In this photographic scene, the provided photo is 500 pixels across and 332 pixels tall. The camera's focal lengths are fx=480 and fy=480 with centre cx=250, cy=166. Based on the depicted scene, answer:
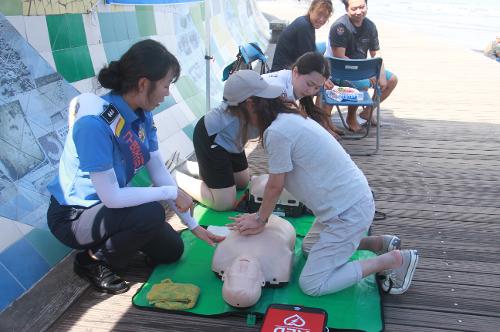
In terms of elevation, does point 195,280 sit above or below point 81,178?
below

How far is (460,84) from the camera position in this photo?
7.07m

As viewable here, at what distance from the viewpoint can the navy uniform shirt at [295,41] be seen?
434 cm

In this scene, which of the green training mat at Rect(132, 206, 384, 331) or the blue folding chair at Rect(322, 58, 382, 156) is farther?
the blue folding chair at Rect(322, 58, 382, 156)

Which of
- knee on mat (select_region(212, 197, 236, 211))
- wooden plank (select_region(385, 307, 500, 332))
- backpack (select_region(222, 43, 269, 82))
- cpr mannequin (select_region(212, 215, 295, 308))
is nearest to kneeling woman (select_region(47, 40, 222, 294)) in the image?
cpr mannequin (select_region(212, 215, 295, 308))

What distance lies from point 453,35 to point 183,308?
53.0ft

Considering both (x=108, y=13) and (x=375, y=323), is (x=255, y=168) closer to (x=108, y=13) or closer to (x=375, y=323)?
(x=108, y=13)

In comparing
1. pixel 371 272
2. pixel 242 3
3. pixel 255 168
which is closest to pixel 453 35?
pixel 242 3

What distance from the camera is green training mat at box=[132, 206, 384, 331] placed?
87.7 inches

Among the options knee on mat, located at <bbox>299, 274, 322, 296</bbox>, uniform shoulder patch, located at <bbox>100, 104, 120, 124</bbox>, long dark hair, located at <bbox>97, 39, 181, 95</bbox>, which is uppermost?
long dark hair, located at <bbox>97, 39, 181, 95</bbox>

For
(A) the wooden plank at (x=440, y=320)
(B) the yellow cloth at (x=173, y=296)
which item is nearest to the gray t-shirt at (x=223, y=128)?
(B) the yellow cloth at (x=173, y=296)

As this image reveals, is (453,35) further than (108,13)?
Yes

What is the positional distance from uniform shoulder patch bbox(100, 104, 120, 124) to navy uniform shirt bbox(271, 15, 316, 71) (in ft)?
8.70

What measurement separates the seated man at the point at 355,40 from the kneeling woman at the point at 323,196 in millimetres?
2589

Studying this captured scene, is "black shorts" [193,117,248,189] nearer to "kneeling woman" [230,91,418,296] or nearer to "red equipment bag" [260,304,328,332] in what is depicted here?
"kneeling woman" [230,91,418,296]
